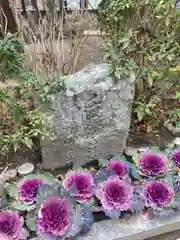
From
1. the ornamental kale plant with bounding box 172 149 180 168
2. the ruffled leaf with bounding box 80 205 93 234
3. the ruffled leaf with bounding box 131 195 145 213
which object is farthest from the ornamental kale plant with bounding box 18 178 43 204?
the ornamental kale plant with bounding box 172 149 180 168

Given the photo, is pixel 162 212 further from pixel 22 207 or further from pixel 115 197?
pixel 22 207

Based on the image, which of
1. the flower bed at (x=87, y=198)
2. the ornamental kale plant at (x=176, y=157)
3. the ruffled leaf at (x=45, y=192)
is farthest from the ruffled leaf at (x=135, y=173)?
the ruffled leaf at (x=45, y=192)

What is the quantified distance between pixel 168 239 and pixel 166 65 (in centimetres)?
108

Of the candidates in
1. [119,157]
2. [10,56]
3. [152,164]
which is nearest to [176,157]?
[152,164]

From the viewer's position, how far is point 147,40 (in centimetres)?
A: 206

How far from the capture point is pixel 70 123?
1737 mm

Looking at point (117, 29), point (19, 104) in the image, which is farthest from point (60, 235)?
point (117, 29)

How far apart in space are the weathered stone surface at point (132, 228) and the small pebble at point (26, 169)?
526mm

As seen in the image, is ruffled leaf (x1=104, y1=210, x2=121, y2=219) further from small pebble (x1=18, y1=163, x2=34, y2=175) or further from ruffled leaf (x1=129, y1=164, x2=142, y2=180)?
small pebble (x1=18, y1=163, x2=34, y2=175)

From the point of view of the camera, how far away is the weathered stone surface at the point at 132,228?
1.50 meters

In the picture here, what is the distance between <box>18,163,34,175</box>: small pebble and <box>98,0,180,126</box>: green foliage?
761mm

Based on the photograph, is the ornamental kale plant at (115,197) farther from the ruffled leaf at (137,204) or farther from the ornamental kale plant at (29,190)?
the ornamental kale plant at (29,190)

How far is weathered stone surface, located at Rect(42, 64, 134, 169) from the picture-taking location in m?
1.67

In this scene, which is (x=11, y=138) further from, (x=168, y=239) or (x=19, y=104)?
(x=168, y=239)
